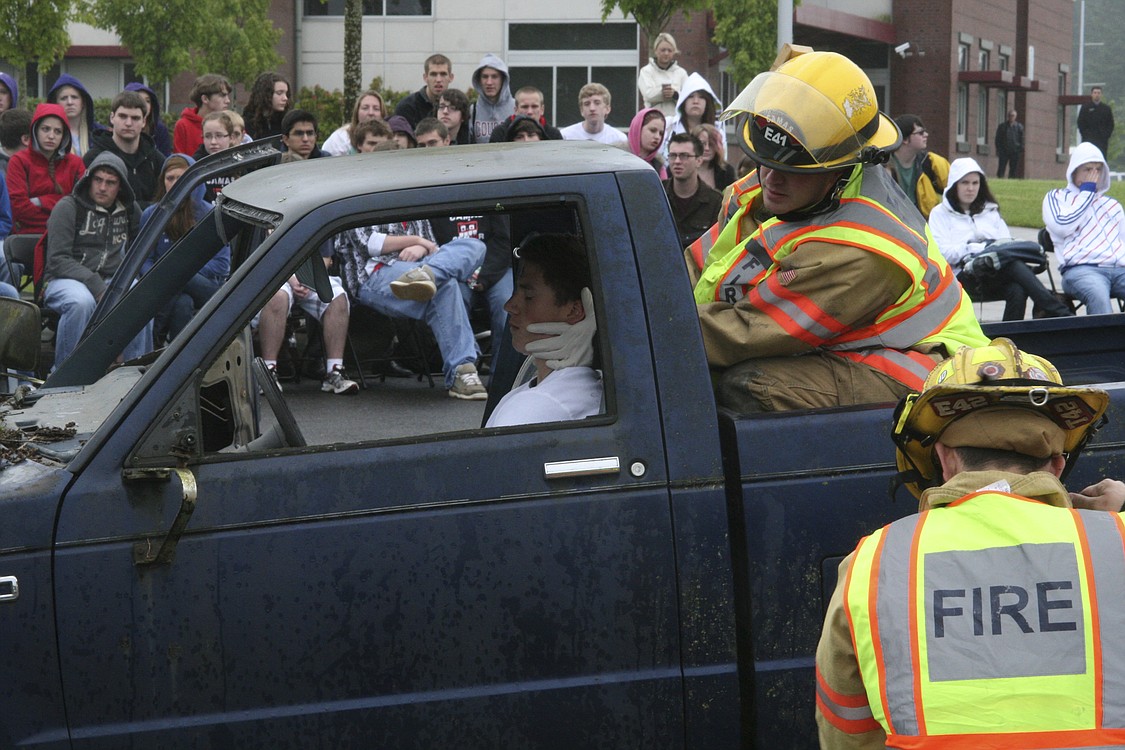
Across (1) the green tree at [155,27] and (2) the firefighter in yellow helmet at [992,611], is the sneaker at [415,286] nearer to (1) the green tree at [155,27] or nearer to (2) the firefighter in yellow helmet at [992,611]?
(2) the firefighter in yellow helmet at [992,611]

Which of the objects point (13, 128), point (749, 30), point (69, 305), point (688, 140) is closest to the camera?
point (69, 305)

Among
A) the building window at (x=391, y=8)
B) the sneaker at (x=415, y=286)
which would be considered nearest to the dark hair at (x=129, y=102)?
the sneaker at (x=415, y=286)

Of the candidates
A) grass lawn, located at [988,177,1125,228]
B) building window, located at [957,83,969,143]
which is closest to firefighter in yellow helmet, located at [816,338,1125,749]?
grass lawn, located at [988,177,1125,228]

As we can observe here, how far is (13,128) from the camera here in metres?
9.48

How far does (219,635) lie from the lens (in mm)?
2625

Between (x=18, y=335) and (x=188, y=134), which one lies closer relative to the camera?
(x=18, y=335)

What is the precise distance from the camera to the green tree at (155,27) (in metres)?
23.0

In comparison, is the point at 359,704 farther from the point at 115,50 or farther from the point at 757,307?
the point at 115,50

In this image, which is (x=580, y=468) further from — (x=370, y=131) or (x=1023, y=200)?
(x=1023, y=200)

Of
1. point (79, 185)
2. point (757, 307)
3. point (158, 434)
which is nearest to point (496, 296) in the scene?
point (79, 185)

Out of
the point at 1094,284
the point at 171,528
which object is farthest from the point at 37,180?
the point at 1094,284

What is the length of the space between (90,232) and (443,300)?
2494mm

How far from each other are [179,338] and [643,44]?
29.8 m

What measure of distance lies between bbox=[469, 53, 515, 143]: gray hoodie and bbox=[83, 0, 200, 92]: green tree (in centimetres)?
1490
